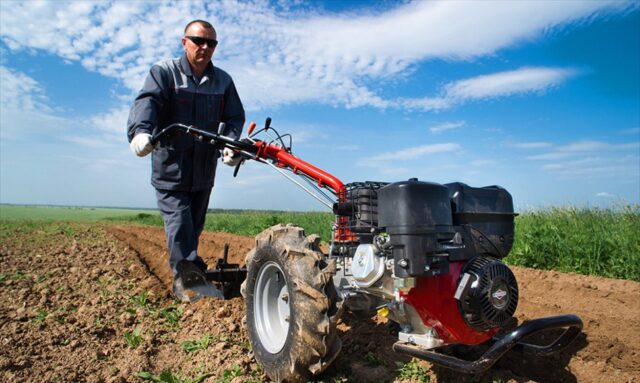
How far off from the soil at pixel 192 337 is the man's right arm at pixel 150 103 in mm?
1823

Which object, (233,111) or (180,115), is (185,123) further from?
(233,111)

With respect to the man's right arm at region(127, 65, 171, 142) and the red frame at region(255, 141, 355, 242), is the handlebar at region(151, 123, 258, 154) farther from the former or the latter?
the man's right arm at region(127, 65, 171, 142)

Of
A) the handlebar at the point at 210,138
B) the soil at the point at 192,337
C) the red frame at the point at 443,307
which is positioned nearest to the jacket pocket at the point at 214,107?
the handlebar at the point at 210,138

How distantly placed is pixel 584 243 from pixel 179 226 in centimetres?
686

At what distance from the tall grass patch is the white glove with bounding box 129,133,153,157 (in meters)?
6.86

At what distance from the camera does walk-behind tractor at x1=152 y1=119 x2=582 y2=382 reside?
9.26ft

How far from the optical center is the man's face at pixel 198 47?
4887 millimetres

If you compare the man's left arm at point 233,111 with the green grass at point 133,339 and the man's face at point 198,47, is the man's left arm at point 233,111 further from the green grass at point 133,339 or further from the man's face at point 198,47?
the green grass at point 133,339

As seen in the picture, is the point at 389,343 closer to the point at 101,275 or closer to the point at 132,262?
the point at 101,275

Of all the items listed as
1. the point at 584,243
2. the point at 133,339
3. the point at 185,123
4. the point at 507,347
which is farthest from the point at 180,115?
the point at 584,243

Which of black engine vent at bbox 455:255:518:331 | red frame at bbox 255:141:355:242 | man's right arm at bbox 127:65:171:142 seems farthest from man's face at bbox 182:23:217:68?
black engine vent at bbox 455:255:518:331

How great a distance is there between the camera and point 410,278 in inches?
112

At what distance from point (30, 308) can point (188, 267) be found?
183 cm

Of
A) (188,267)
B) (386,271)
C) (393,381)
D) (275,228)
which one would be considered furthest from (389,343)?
(188,267)
